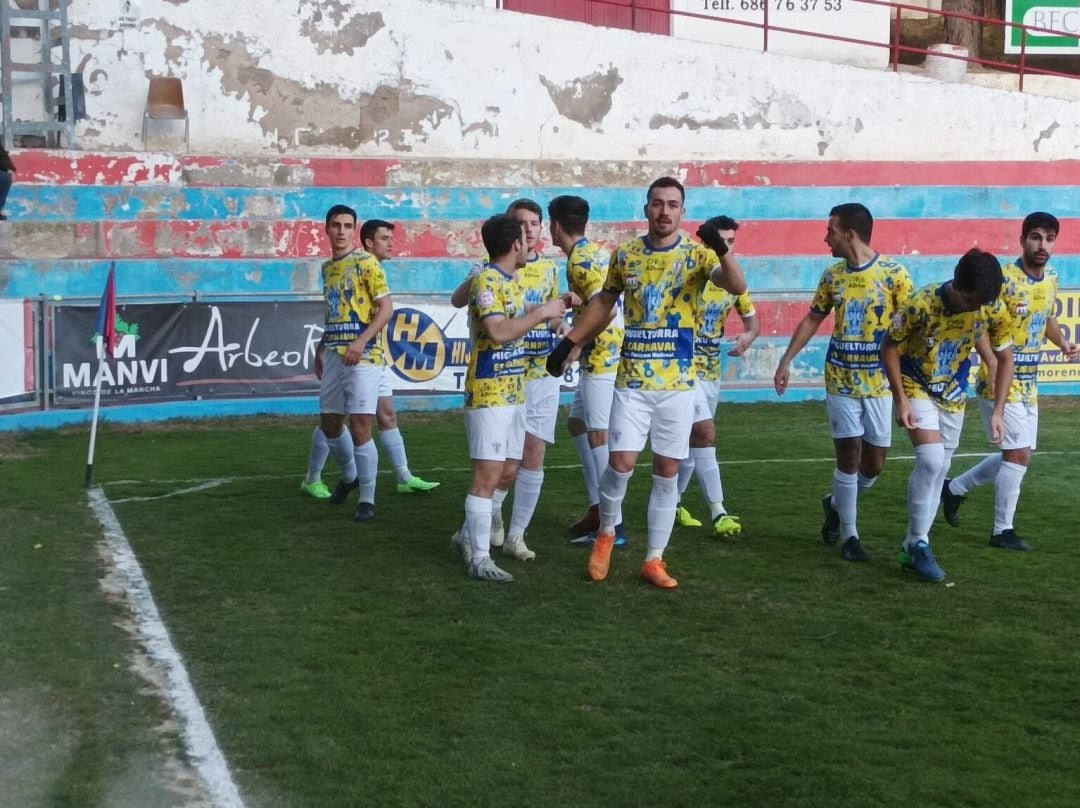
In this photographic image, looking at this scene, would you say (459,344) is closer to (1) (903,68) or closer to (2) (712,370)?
(2) (712,370)

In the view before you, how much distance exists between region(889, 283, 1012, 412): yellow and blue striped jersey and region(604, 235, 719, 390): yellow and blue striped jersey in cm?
125


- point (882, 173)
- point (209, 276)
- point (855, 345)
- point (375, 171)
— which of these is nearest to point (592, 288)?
point (855, 345)

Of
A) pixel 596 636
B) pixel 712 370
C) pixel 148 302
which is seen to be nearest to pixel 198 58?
pixel 148 302

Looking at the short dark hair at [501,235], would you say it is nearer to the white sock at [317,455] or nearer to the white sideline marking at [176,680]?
the white sideline marking at [176,680]

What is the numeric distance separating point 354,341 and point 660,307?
301 centimetres

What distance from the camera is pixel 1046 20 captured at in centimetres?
2598

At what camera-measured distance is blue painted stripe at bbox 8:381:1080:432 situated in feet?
50.5

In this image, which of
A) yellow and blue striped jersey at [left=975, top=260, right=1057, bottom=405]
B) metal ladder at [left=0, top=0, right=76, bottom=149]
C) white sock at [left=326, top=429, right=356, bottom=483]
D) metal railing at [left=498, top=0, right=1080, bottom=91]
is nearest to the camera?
yellow and blue striped jersey at [left=975, top=260, right=1057, bottom=405]

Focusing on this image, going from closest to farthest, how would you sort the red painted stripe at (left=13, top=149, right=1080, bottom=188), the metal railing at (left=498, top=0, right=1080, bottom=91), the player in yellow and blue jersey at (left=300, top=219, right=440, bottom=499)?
the player in yellow and blue jersey at (left=300, top=219, right=440, bottom=499) → the red painted stripe at (left=13, top=149, right=1080, bottom=188) → the metal railing at (left=498, top=0, right=1080, bottom=91)

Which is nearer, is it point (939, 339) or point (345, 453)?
point (939, 339)

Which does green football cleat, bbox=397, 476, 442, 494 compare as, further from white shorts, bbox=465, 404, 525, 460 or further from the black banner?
the black banner

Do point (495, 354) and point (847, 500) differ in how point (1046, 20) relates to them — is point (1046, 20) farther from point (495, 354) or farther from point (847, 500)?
point (495, 354)

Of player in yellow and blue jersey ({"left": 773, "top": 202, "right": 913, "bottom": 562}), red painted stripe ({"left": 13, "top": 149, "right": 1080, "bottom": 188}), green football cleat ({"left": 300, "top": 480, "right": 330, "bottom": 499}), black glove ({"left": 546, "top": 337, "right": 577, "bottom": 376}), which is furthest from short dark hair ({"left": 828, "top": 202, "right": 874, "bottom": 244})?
red painted stripe ({"left": 13, "top": 149, "right": 1080, "bottom": 188})

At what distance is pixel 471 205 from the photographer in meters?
20.0
